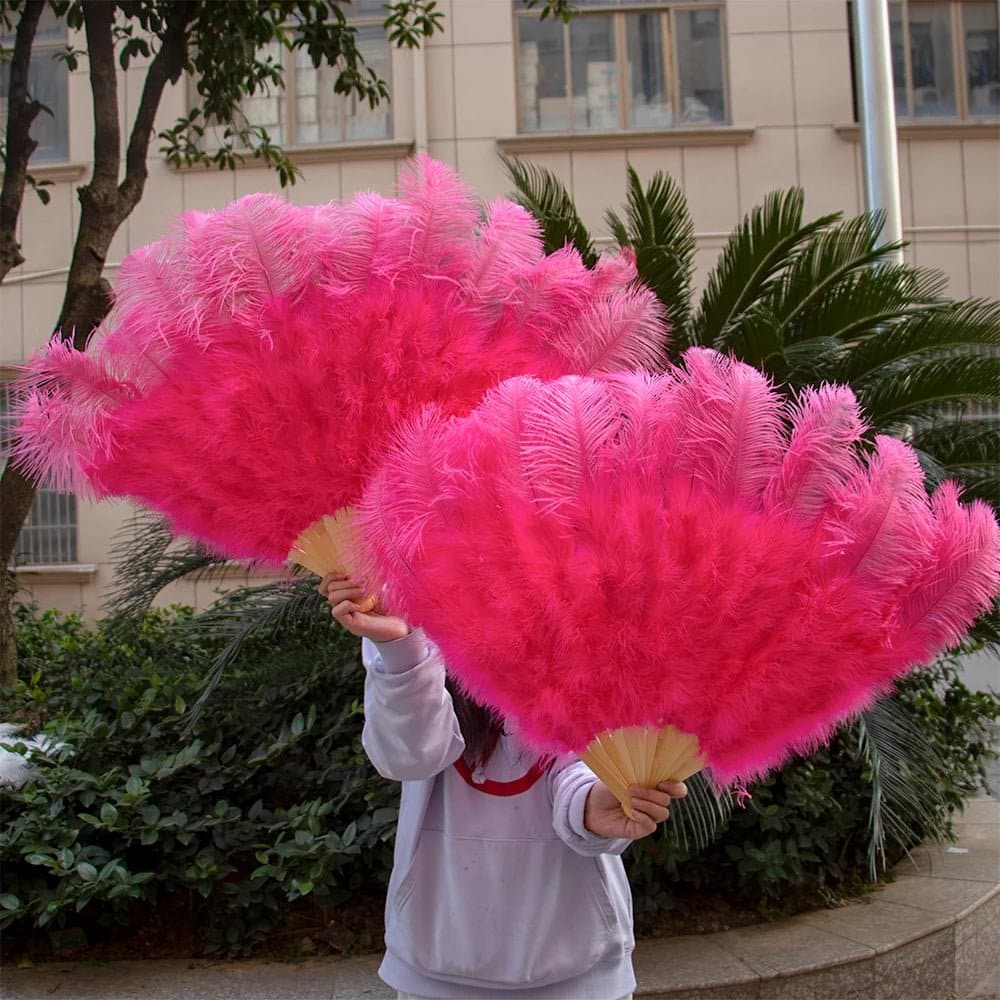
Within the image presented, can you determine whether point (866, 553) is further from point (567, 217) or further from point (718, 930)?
point (567, 217)

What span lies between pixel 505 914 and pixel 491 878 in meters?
0.06

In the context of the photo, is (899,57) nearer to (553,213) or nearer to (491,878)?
(553,213)

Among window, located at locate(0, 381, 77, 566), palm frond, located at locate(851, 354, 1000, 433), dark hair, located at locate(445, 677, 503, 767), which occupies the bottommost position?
window, located at locate(0, 381, 77, 566)

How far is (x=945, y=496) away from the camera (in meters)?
1.42

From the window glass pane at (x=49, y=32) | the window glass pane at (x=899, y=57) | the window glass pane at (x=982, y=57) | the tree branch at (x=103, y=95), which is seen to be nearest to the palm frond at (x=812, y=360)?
the tree branch at (x=103, y=95)

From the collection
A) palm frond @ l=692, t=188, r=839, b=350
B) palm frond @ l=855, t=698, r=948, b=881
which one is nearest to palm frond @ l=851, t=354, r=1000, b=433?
palm frond @ l=692, t=188, r=839, b=350

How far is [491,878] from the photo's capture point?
1902 mm

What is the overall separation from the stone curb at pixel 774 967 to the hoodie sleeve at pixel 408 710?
76.7 inches

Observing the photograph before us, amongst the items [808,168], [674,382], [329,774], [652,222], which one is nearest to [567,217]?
[652,222]

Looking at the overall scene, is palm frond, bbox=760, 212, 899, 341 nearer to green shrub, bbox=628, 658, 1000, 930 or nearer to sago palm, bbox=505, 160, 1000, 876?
sago palm, bbox=505, 160, 1000, 876

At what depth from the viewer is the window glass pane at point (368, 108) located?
1011cm

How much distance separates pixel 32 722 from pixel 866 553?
167 inches

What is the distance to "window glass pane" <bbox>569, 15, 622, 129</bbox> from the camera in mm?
10211

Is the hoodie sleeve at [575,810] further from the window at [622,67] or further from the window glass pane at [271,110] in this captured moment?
the window glass pane at [271,110]
